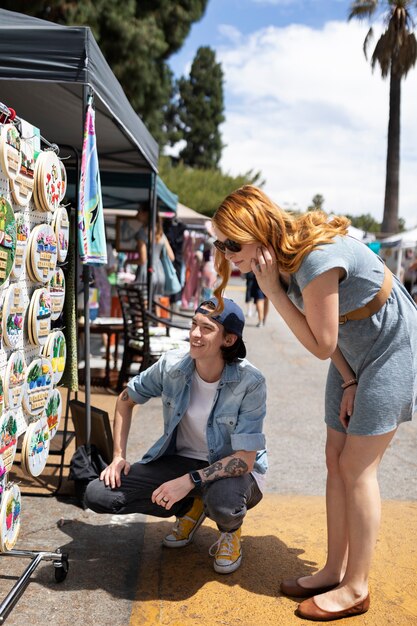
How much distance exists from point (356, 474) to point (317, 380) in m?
5.46

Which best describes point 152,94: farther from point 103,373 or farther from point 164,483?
point 164,483

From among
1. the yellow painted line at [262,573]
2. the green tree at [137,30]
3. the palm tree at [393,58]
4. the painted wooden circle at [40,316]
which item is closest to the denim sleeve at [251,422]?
the yellow painted line at [262,573]

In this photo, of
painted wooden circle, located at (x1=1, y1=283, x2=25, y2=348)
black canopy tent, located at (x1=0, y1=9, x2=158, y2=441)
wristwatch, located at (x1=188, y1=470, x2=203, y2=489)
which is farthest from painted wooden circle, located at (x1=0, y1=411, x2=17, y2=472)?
black canopy tent, located at (x1=0, y1=9, x2=158, y2=441)

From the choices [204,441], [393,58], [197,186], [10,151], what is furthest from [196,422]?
[197,186]

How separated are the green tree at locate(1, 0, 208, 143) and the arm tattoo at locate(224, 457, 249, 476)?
1458 centimetres

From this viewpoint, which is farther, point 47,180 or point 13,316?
point 47,180

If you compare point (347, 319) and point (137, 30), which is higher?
point (137, 30)

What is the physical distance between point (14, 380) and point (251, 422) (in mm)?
1067

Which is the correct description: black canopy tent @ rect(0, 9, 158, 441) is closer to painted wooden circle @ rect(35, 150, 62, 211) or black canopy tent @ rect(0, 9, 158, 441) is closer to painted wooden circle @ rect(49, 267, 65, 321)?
painted wooden circle @ rect(49, 267, 65, 321)

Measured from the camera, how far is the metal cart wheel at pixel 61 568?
277cm

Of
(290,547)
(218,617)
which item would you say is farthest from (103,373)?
(218,617)

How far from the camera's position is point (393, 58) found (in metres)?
27.7

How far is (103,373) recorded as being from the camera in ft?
24.4

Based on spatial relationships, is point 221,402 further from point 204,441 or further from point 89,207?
point 89,207
